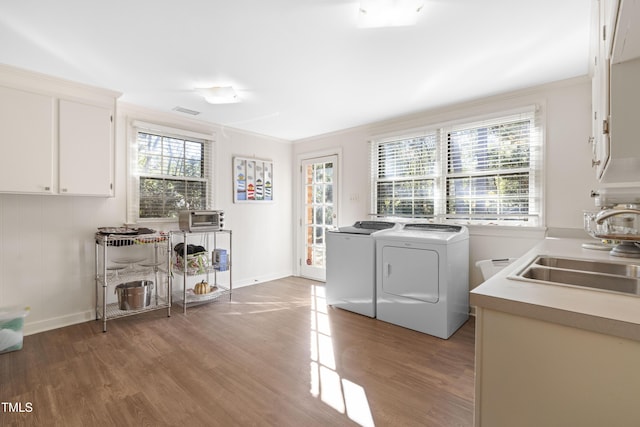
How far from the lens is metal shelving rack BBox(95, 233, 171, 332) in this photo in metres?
2.96

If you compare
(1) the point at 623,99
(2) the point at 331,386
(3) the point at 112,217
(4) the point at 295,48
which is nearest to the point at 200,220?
(3) the point at 112,217

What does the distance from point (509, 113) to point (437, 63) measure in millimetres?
1125

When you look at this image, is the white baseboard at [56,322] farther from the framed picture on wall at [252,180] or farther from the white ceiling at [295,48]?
the white ceiling at [295,48]

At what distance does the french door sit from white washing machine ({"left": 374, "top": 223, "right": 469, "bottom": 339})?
1.60 metres

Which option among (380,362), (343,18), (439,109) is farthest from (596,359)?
(439,109)

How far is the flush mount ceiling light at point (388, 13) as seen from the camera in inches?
66.1

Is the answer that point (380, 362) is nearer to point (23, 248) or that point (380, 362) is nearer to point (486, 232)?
point (486, 232)

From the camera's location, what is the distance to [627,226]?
77.6 inches

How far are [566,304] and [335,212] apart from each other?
3678mm

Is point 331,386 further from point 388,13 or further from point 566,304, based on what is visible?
point 388,13

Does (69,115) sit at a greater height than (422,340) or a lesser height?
greater

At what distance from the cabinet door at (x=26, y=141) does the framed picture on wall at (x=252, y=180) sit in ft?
6.71

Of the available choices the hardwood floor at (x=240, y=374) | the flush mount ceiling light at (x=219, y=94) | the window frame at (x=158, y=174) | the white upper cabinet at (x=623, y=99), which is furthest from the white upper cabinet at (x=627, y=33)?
the window frame at (x=158, y=174)

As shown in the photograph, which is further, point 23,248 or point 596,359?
point 23,248
